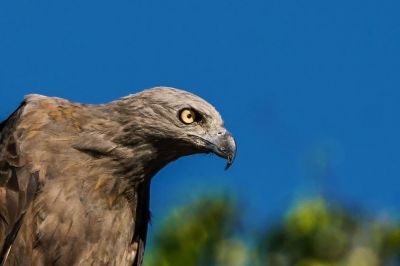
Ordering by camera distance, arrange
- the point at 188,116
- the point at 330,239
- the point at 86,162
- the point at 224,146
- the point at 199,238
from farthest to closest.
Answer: the point at 199,238 → the point at 330,239 → the point at 86,162 → the point at 188,116 → the point at 224,146

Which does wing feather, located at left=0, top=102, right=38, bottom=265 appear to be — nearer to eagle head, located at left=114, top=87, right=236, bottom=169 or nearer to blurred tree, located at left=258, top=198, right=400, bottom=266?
eagle head, located at left=114, top=87, right=236, bottom=169

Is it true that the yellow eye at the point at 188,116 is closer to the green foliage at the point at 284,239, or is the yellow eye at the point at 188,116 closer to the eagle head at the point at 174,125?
the eagle head at the point at 174,125

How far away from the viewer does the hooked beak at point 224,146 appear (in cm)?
975

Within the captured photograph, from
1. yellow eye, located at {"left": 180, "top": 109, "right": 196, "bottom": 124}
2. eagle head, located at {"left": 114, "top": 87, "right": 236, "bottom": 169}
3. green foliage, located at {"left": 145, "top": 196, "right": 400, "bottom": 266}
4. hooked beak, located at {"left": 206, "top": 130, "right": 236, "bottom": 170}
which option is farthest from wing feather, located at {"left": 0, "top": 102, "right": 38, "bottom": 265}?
green foliage, located at {"left": 145, "top": 196, "right": 400, "bottom": 266}

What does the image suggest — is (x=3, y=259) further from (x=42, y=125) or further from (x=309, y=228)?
(x=309, y=228)

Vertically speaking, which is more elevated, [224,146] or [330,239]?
[330,239]

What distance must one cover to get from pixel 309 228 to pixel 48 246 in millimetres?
5885

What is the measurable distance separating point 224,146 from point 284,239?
5.80 meters

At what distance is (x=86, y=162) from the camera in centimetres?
1002

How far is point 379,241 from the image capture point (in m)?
15.1

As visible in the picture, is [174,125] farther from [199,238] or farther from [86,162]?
[199,238]

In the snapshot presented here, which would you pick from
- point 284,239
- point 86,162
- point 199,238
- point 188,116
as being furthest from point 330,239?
point 86,162

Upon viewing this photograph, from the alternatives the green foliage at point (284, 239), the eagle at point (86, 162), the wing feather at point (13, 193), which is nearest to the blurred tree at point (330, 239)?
the green foliage at point (284, 239)

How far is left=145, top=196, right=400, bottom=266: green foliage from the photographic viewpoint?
49.2 ft
